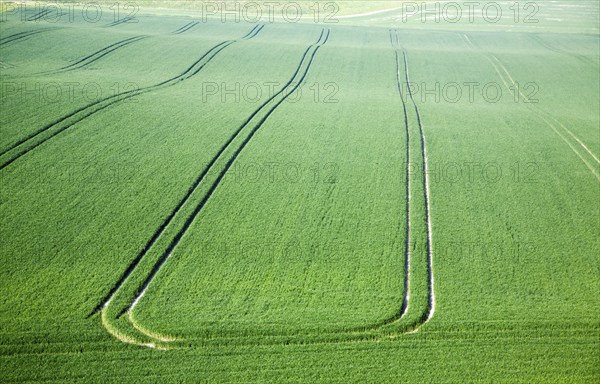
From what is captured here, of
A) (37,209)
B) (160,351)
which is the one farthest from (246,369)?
(37,209)

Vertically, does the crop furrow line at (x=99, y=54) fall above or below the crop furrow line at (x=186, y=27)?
below

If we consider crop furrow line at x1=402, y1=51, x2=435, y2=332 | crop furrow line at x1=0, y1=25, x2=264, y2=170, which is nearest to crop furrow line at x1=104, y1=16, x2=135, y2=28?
crop furrow line at x1=0, y1=25, x2=264, y2=170

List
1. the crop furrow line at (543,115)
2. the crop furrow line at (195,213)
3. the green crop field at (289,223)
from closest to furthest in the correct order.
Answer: the green crop field at (289,223) < the crop furrow line at (195,213) < the crop furrow line at (543,115)

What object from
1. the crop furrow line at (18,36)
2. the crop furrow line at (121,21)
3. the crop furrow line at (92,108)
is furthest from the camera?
the crop furrow line at (121,21)

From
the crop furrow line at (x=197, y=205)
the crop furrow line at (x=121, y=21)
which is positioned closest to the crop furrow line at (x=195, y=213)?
the crop furrow line at (x=197, y=205)

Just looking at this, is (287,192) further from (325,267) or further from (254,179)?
(325,267)

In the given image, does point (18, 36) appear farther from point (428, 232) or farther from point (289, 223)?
point (428, 232)

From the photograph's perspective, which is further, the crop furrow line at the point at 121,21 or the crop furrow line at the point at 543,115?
the crop furrow line at the point at 121,21

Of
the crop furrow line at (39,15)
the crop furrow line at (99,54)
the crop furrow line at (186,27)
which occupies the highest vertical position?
the crop furrow line at (39,15)

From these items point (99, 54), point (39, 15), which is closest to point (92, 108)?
point (99, 54)

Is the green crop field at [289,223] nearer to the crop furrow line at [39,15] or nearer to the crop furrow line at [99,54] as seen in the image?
the crop furrow line at [99,54]
